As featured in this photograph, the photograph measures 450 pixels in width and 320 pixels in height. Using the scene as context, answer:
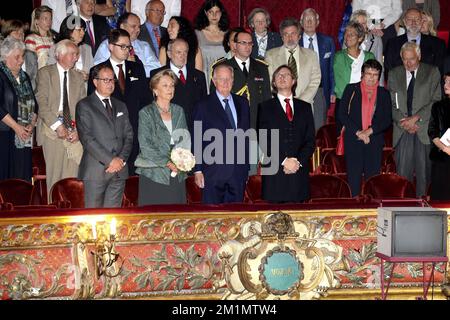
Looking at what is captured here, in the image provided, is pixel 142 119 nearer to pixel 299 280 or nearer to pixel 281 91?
pixel 281 91

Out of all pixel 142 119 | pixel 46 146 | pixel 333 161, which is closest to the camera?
pixel 142 119

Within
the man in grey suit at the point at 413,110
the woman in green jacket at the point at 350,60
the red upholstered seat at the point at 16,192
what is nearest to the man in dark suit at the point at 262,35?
the woman in green jacket at the point at 350,60

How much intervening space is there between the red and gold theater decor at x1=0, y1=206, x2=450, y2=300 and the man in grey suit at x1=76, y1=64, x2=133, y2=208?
160cm

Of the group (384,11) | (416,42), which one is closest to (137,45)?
(416,42)

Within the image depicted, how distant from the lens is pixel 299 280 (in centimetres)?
806

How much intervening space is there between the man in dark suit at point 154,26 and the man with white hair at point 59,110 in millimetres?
1310

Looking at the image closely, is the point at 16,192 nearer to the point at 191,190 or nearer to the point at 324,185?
the point at 191,190

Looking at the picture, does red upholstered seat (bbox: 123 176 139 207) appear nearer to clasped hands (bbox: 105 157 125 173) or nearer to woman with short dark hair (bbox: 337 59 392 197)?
clasped hands (bbox: 105 157 125 173)

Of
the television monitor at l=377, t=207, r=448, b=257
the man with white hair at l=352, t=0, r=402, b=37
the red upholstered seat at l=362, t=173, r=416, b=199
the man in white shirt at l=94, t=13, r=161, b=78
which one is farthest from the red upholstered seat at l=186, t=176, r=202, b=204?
the man with white hair at l=352, t=0, r=402, b=37

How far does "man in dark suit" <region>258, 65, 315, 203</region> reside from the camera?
31.9 ft

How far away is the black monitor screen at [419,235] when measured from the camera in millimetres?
7926

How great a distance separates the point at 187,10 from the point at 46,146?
419 cm

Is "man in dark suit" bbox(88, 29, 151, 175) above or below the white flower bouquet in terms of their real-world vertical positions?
above
